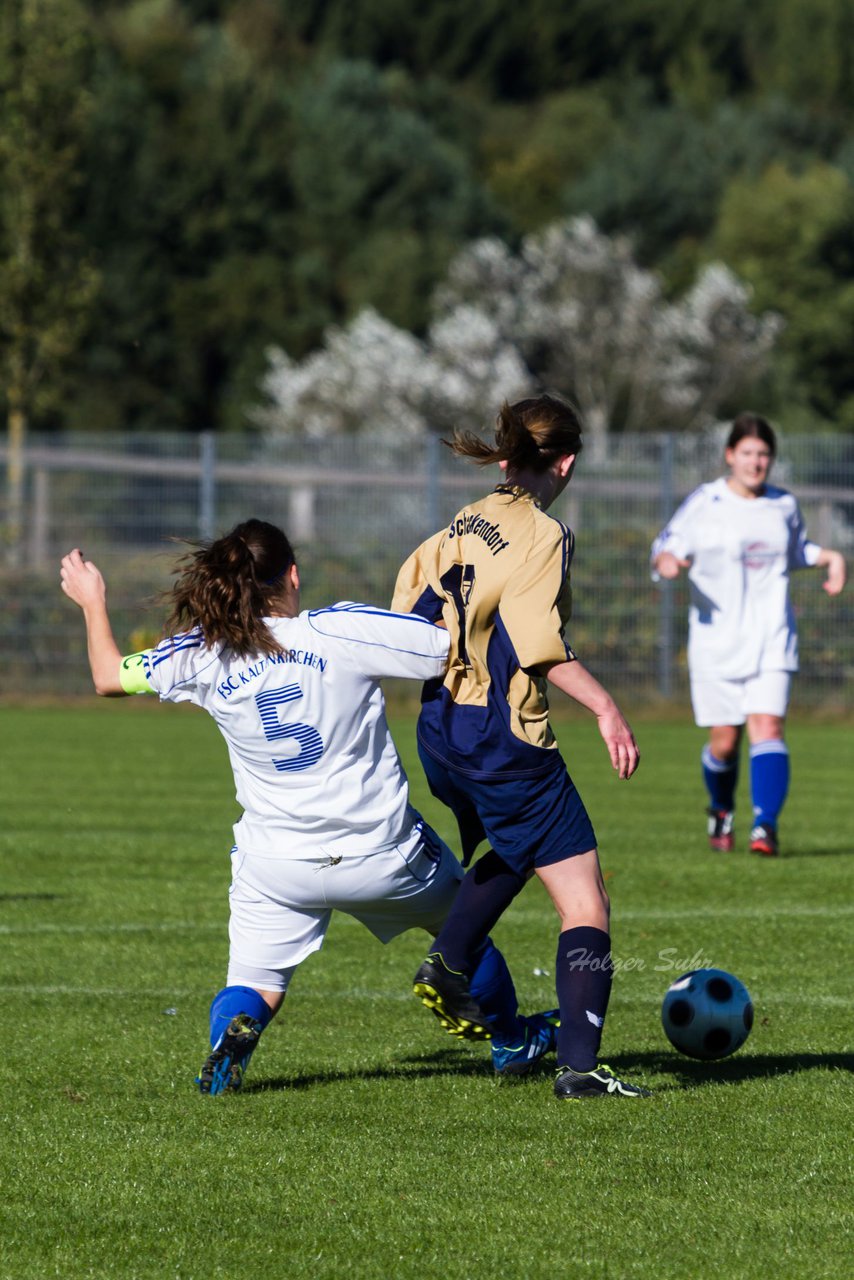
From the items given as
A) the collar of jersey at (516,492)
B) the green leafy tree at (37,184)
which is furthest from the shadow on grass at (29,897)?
the green leafy tree at (37,184)

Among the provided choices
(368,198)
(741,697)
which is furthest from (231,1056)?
(368,198)

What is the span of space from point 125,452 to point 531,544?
17268 mm

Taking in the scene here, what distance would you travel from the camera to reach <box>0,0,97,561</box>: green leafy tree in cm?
2797

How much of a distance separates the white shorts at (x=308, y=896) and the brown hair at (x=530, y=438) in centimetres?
101

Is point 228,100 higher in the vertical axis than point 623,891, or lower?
higher

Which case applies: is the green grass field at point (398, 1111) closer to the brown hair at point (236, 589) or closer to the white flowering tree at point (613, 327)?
the brown hair at point (236, 589)

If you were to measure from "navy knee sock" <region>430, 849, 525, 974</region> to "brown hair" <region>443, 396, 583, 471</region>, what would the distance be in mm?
1036

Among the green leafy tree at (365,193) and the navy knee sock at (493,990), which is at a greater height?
the green leafy tree at (365,193)

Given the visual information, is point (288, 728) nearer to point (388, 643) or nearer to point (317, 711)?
point (317, 711)

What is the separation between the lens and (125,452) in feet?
71.7

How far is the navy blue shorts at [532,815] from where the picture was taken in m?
5.04

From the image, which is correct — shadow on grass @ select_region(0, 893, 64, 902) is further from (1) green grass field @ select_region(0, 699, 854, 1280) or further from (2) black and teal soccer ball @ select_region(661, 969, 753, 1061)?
(2) black and teal soccer ball @ select_region(661, 969, 753, 1061)

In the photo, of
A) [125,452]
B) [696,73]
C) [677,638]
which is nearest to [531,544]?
[677,638]

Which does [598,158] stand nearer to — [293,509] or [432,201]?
[432,201]
